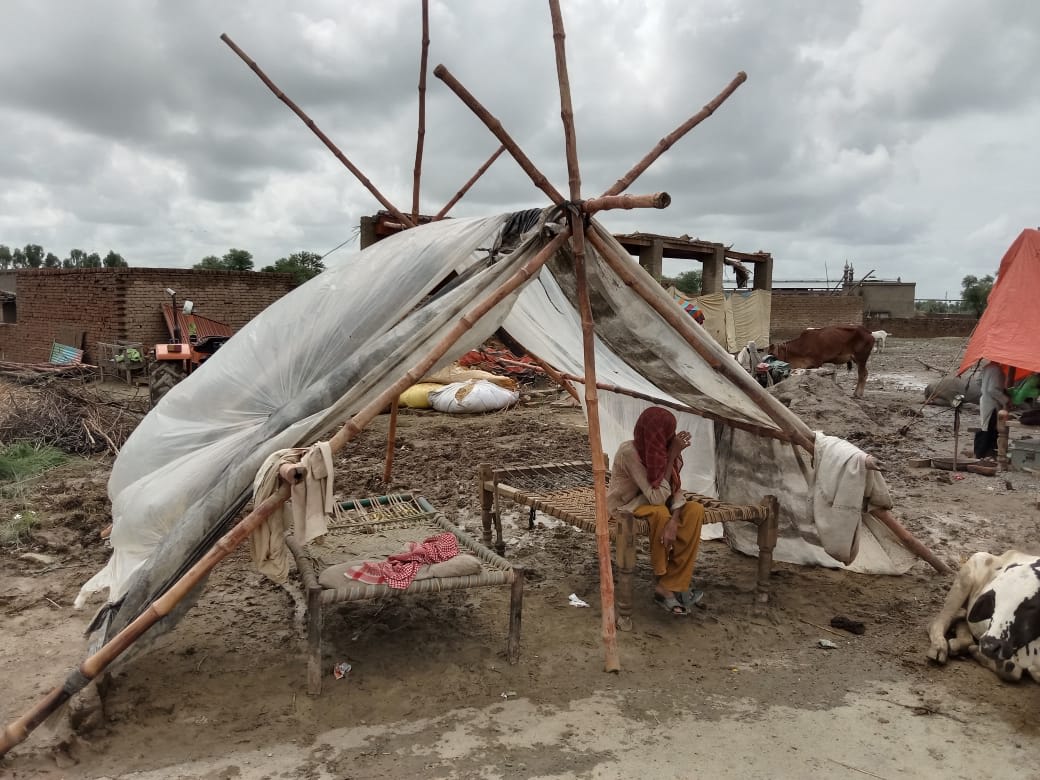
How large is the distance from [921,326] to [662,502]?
29.4m

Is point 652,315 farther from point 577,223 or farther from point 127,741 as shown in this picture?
point 127,741

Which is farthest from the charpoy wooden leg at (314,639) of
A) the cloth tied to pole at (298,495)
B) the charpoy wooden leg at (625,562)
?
the charpoy wooden leg at (625,562)

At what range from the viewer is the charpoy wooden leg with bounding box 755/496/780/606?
4234 mm

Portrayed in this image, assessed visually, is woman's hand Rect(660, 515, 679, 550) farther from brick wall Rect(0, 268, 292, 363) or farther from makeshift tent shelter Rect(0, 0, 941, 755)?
brick wall Rect(0, 268, 292, 363)

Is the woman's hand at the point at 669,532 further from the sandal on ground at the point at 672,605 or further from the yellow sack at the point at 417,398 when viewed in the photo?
the yellow sack at the point at 417,398

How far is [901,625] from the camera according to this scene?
4012mm

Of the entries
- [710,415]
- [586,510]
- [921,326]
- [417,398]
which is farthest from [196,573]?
[921,326]

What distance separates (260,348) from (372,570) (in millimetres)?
1236

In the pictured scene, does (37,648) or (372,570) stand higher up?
(372,570)

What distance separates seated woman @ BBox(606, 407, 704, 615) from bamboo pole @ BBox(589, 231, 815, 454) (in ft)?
1.31

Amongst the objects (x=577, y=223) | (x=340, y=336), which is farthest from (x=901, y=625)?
(x=340, y=336)

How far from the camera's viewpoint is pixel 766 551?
14.0ft

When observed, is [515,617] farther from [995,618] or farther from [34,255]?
[34,255]

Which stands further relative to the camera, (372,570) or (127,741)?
(372,570)
